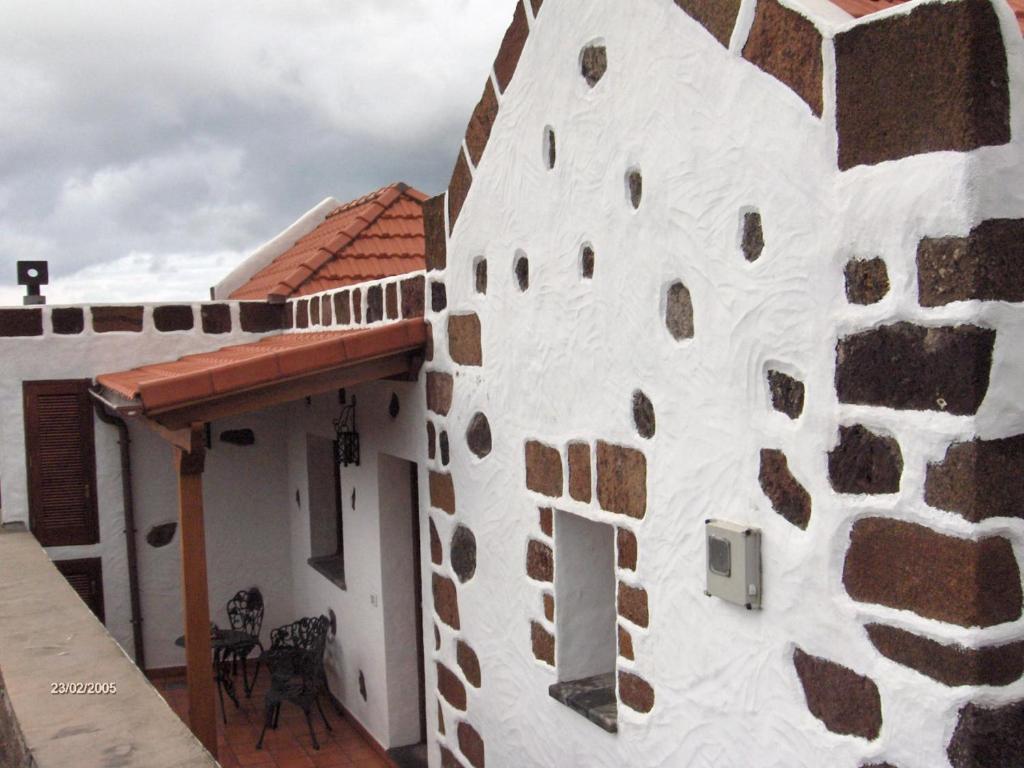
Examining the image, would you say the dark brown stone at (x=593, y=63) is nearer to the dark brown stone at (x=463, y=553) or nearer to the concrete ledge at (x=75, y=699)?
the dark brown stone at (x=463, y=553)

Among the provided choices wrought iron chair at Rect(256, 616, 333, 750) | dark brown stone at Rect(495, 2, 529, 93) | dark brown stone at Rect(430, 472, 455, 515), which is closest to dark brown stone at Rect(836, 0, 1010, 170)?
dark brown stone at Rect(495, 2, 529, 93)

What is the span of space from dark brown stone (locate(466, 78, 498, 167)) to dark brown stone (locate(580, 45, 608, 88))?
28.1 inches

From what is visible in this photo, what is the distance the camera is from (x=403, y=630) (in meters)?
5.85

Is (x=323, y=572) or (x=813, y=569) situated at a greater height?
(x=813, y=569)

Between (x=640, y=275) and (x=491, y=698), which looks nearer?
(x=640, y=275)

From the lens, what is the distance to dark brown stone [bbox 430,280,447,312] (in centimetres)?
464

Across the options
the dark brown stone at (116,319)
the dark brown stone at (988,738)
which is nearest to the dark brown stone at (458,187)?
the dark brown stone at (988,738)

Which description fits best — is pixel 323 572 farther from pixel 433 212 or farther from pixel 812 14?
pixel 812 14

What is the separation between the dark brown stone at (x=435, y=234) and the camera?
180 inches

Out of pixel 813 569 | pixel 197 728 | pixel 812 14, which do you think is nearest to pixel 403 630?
pixel 197 728

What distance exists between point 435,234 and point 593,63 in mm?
1542

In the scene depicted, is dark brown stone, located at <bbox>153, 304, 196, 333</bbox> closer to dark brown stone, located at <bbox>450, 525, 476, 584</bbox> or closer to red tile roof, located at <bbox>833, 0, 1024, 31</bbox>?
dark brown stone, located at <bbox>450, 525, 476, 584</bbox>

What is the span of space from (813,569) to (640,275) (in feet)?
3.53

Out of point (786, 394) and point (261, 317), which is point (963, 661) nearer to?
point (786, 394)
